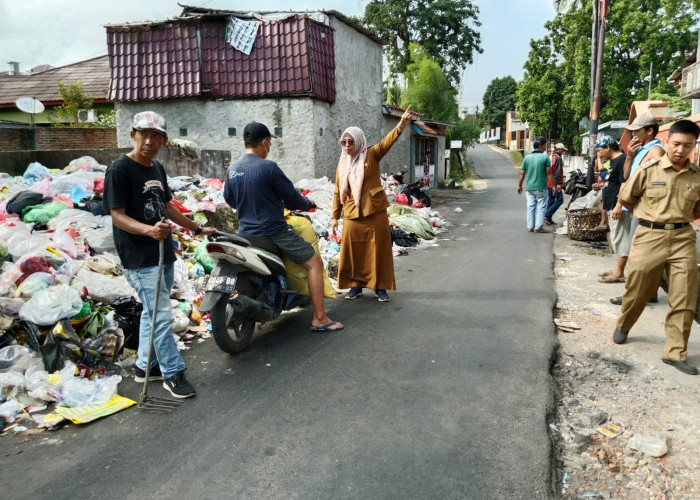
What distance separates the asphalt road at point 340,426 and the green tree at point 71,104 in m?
18.5

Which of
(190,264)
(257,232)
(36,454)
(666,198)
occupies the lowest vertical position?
(36,454)

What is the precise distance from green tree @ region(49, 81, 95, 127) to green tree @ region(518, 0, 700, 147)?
29.4 m

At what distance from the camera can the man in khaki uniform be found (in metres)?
4.00

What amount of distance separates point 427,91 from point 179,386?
28.7 metres

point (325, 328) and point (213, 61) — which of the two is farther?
point (213, 61)

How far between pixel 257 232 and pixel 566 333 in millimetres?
3047

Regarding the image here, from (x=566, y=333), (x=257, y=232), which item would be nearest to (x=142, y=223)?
(x=257, y=232)

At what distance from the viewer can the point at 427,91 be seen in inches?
1176

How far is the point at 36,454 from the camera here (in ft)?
9.71

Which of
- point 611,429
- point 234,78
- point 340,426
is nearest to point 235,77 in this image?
→ point 234,78

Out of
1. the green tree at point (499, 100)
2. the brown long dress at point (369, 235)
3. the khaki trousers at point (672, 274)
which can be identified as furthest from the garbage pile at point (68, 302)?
the green tree at point (499, 100)

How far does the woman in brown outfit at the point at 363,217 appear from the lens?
5.50 meters

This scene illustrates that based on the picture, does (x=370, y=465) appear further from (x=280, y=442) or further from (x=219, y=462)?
(x=219, y=462)

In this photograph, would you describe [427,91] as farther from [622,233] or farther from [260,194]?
[260,194]
